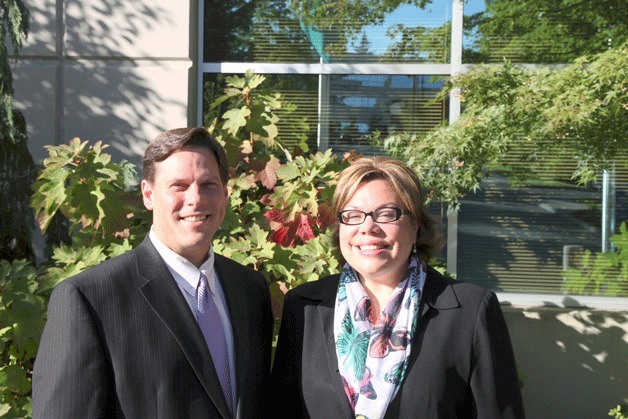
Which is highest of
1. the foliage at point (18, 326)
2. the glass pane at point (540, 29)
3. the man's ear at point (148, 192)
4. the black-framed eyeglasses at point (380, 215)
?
the glass pane at point (540, 29)

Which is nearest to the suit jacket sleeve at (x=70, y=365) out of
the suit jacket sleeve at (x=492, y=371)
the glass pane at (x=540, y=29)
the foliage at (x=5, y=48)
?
the suit jacket sleeve at (x=492, y=371)

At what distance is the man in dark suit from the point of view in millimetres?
2146

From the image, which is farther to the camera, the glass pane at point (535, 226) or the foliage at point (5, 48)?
the glass pane at point (535, 226)

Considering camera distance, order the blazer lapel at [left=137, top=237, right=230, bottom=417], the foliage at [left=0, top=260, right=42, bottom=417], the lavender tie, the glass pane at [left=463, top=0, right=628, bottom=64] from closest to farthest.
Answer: the blazer lapel at [left=137, top=237, right=230, bottom=417] → the lavender tie → the foliage at [left=0, top=260, right=42, bottom=417] → the glass pane at [left=463, top=0, right=628, bottom=64]

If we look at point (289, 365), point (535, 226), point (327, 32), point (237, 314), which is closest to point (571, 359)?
point (535, 226)

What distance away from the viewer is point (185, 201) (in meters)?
2.37

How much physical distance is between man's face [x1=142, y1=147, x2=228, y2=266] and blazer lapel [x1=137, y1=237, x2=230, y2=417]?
0.32 feet

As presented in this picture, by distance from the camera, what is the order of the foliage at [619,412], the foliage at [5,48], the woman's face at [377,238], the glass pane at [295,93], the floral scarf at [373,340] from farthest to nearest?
the glass pane at [295,93]
the foliage at [619,412]
the foliage at [5,48]
the woman's face at [377,238]
the floral scarf at [373,340]

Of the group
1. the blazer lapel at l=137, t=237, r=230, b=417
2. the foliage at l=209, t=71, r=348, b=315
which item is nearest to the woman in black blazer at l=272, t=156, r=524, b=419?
the blazer lapel at l=137, t=237, r=230, b=417

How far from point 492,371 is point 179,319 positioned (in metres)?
0.97

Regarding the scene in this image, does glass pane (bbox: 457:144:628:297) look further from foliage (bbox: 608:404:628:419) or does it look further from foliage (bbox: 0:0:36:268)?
foliage (bbox: 0:0:36:268)

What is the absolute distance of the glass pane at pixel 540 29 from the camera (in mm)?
5602

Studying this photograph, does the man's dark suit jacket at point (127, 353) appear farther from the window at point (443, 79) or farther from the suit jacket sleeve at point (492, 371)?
the window at point (443, 79)

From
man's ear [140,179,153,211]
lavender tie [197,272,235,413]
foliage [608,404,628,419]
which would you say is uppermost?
man's ear [140,179,153,211]
